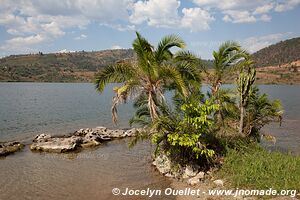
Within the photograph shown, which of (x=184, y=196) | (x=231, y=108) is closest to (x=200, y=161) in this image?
(x=184, y=196)

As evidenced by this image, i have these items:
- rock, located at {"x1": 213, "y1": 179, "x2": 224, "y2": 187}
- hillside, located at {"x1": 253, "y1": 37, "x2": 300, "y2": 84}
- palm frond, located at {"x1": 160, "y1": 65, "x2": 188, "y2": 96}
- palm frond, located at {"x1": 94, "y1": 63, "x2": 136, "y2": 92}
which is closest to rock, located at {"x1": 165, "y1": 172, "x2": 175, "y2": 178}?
rock, located at {"x1": 213, "y1": 179, "x2": 224, "y2": 187}

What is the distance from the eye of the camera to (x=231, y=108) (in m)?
16.6

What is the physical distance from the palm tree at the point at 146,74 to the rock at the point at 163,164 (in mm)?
2396

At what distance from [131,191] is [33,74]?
16168 centimetres

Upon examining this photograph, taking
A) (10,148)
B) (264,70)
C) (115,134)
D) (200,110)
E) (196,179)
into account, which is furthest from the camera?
(264,70)

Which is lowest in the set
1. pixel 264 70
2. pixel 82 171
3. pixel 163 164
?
pixel 82 171

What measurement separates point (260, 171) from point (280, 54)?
597 ft

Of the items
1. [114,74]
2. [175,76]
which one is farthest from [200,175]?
[114,74]

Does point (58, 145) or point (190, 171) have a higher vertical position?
point (190, 171)

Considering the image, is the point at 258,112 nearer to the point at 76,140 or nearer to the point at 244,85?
the point at 244,85

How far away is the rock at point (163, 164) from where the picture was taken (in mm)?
15649

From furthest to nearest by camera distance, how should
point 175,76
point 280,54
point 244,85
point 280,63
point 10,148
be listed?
1. point 280,54
2. point 280,63
3. point 10,148
4. point 244,85
5. point 175,76

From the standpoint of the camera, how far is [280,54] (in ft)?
584

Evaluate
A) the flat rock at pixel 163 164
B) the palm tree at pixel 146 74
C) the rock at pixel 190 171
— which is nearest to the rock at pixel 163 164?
the flat rock at pixel 163 164
